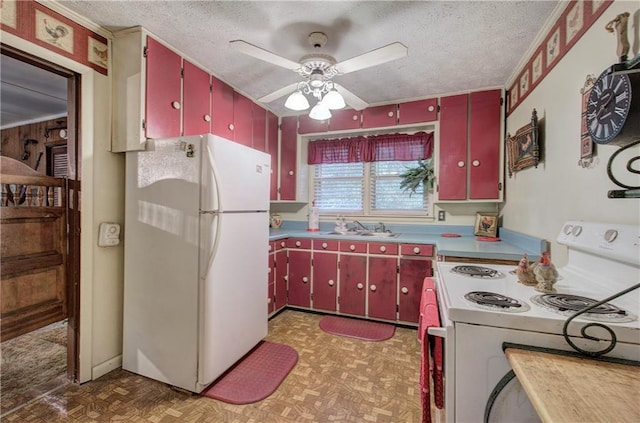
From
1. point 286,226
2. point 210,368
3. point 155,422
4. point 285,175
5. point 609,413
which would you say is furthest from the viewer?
point 286,226

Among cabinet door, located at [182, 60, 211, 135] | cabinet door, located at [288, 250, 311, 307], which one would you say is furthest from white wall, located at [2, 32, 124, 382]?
cabinet door, located at [288, 250, 311, 307]

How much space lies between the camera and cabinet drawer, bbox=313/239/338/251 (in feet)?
9.77

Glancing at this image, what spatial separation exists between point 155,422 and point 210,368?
1.18 feet

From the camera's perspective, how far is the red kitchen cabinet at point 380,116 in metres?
3.12

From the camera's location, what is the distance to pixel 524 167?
2.19 metres

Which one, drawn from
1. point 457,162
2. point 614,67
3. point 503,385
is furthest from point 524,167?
point 503,385

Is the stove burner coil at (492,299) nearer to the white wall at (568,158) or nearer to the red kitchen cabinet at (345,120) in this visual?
the white wall at (568,158)

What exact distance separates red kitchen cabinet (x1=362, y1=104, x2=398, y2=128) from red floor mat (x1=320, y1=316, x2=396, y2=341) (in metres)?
2.16

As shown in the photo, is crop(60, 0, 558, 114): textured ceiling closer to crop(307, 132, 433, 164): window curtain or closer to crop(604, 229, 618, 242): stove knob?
crop(307, 132, 433, 164): window curtain

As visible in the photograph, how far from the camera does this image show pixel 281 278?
10.0ft

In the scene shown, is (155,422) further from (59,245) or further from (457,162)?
(457,162)

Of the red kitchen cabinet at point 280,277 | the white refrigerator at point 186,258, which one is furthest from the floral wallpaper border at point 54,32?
the red kitchen cabinet at point 280,277

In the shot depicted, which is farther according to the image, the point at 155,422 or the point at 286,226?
the point at 286,226

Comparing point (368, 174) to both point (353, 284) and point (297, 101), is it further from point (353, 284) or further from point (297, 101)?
point (297, 101)
